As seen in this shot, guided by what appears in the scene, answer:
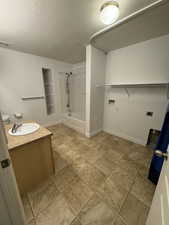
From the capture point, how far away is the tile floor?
1028 mm

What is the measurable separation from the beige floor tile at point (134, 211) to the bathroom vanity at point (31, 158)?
1.13m

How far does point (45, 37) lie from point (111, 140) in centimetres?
286

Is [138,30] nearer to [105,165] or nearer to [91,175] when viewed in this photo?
[105,165]

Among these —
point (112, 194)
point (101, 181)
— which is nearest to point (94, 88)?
point (101, 181)

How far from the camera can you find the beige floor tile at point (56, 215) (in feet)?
3.23

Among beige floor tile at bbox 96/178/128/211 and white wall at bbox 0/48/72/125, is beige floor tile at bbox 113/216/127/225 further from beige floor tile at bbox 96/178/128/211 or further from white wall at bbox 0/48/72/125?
white wall at bbox 0/48/72/125

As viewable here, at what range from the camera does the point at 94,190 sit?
1.30m

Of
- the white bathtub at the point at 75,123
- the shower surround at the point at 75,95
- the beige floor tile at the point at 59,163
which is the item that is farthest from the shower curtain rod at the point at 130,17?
the beige floor tile at the point at 59,163

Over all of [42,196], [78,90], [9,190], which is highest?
[78,90]

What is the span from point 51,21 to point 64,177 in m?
2.49

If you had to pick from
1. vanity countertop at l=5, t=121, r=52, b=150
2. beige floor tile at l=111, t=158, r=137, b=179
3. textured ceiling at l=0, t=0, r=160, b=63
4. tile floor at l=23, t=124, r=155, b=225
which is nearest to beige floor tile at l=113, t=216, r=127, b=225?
tile floor at l=23, t=124, r=155, b=225

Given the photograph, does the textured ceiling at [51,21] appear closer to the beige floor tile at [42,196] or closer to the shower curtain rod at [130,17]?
the shower curtain rod at [130,17]

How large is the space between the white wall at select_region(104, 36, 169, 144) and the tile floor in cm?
63

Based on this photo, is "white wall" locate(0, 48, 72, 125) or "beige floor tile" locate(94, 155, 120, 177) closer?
"beige floor tile" locate(94, 155, 120, 177)
